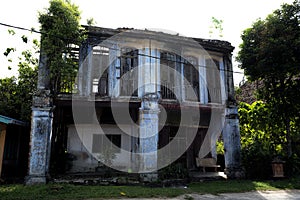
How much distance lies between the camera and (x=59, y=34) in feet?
28.1

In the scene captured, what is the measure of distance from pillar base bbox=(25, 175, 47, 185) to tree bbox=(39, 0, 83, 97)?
11.6ft

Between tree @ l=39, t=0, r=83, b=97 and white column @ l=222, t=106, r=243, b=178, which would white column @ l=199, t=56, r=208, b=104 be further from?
tree @ l=39, t=0, r=83, b=97

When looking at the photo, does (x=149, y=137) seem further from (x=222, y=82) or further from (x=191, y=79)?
(x=222, y=82)

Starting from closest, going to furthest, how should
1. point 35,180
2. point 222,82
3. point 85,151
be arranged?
point 35,180
point 222,82
point 85,151

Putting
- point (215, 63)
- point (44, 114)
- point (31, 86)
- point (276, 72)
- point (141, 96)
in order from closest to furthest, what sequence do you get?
1. point (44, 114)
2. point (141, 96)
3. point (276, 72)
4. point (215, 63)
5. point (31, 86)

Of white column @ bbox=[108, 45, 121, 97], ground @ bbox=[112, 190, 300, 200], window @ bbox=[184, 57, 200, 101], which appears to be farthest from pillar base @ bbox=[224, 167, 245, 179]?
white column @ bbox=[108, 45, 121, 97]

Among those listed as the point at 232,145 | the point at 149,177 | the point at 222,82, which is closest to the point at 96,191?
the point at 149,177

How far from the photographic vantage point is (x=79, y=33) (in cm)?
917

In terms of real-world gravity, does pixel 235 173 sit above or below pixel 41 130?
below

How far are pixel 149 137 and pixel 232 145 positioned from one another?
3.93 meters

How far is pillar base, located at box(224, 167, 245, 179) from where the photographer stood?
Result: 1048cm

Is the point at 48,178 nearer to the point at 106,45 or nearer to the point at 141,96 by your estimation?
the point at 141,96

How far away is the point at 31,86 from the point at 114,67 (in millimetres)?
6232

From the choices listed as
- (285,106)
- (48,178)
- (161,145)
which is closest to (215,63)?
(285,106)
